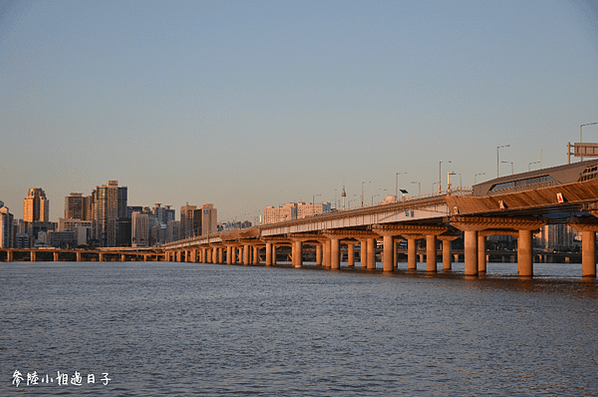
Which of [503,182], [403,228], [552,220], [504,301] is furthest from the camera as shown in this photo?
[403,228]

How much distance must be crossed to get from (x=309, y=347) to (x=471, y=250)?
77668 millimetres

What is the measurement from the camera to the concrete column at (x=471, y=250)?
105250 mm

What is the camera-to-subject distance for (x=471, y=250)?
106625 mm

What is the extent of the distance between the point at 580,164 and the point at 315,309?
3821cm

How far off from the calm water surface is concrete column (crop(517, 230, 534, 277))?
48.0 metres

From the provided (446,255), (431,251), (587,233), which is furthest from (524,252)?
(446,255)

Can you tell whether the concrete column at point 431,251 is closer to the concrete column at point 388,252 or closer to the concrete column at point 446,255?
the concrete column at point 388,252

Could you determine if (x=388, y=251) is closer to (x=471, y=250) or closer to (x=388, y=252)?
(x=388, y=252)

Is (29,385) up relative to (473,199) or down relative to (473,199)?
down

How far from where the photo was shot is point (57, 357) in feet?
99.4

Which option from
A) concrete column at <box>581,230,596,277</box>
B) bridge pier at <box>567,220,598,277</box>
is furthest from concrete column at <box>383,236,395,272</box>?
bridge pier at <box>567,220,598,277</box>

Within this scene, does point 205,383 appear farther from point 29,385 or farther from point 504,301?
point 504,301

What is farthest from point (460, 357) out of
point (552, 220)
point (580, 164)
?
point (552, 220)

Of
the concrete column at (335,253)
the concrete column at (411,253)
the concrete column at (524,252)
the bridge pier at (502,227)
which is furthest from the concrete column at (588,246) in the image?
the concrete column at (335,253)
